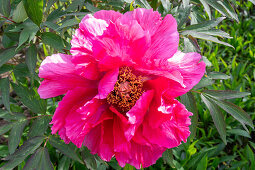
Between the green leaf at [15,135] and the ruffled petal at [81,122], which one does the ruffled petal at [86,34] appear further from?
the green leaf at [15,135]

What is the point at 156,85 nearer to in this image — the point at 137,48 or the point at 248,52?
the point at 137,48

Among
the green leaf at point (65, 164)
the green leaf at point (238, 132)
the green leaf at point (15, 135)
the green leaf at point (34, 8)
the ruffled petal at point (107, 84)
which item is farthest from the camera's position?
the green leaf at point (238, 132)

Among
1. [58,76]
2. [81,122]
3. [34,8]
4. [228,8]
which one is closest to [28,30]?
[34,8]

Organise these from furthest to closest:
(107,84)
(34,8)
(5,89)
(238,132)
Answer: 1. (238,132)
2. (5,89)
3. (34,8)
4. (107,84)

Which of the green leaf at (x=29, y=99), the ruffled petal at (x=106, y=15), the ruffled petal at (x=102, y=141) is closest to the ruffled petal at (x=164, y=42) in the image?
the ruffled petal at (x=106, y=15)

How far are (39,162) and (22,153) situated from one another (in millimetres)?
69

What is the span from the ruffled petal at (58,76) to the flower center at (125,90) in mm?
81

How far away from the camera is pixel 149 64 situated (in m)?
0.60

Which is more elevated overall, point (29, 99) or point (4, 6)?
point (4, 6)

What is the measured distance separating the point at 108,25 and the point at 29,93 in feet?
1.79

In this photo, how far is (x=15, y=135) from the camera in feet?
3.05

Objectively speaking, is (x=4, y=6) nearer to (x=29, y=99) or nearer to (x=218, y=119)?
(x=29, y=99)

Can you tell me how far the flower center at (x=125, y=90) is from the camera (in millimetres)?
660

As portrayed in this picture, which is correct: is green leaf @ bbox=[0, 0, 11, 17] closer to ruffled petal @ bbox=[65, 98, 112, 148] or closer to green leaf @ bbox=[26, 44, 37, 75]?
green leaf @ bbox=[26, 44, 37, 75]
